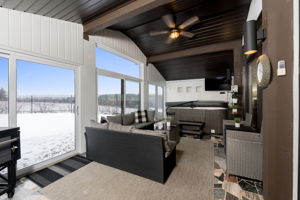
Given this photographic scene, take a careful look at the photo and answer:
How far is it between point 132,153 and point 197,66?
5.00m

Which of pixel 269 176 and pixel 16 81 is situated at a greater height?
pixel 16 81

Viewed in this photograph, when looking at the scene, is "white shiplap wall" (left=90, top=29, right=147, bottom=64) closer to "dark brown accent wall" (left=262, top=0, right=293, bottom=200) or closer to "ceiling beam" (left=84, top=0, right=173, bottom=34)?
"ceiling beam" (left=84, top=0, right=173, bottom=34)

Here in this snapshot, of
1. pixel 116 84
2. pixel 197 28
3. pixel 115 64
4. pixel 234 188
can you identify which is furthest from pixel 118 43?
pixel 234 188

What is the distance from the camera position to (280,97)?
1.22 m

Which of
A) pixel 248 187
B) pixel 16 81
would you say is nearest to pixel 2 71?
pixel 16 81

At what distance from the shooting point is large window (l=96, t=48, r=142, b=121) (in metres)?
3.63

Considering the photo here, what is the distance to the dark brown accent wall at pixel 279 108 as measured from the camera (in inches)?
43.1

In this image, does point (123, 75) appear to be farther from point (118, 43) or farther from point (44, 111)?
point (44, 111)

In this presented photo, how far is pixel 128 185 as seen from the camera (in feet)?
5.98

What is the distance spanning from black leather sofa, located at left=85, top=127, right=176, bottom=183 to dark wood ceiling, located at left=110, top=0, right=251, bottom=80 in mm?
2846

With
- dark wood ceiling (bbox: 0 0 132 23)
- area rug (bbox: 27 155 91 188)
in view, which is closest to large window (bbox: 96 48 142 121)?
dark wood ceiling (bbox: 0 0 132 23)

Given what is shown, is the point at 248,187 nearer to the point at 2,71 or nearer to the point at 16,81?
the point at 16,81

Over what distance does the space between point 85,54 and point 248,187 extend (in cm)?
398

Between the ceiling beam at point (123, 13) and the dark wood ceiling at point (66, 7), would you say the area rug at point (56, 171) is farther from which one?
the ceiling beam at point (123, 13)
